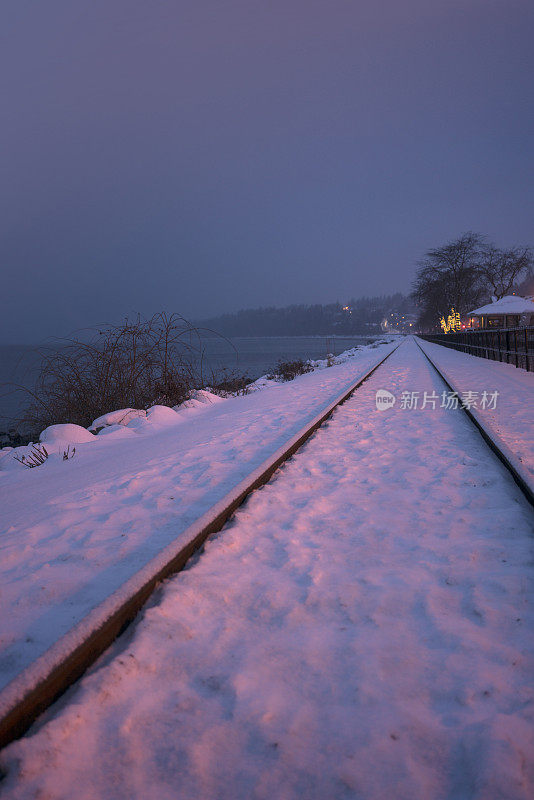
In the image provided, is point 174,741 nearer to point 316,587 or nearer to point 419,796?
point 419,796

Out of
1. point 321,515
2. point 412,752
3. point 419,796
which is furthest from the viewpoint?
point 321,515

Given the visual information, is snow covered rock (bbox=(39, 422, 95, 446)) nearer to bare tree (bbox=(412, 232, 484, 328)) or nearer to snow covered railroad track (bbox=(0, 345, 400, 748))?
snow covered railroad track (bbox=(0, 345, 400, 748))

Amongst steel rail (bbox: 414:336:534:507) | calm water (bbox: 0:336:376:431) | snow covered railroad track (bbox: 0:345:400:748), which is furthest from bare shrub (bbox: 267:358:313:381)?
snow covered railroad track (bbox: 0:345:400:748)

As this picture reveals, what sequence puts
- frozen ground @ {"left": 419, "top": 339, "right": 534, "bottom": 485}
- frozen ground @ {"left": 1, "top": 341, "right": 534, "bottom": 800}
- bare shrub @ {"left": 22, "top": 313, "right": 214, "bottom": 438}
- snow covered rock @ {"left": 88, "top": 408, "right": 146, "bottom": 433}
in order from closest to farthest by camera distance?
frozen ground @ {"left": 1, "top": 341, "right": 534, "bottom": 800} < frozen ground @ {"left": 419, "top": 339, "right": 534, "bottom": 485} < snow covered rock @ {"left": 88, "top": 408, "right": 146, "bottom": 433} < bare shrub @ {"left": 22, "top": 313, "right": 214, "bottom": 438}

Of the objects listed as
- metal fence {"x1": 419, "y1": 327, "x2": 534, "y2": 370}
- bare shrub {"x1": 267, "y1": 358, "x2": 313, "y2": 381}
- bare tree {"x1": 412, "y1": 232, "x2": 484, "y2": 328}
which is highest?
bare tree {"x1": 412, "y1": 232, "x2": 484, "y2": 328}

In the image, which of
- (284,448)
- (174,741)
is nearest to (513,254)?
(284,448)

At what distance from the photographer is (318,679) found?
5.52 ft

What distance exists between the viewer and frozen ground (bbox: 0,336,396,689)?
2.25 meters

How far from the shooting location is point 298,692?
1623 millimetres

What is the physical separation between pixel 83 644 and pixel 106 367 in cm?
843

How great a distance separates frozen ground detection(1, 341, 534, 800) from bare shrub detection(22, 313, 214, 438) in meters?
7.31

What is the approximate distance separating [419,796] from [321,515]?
6.53 feet

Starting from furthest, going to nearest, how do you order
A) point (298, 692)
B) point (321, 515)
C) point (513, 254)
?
point (513, 254), point (321, 515), point (298, 692)

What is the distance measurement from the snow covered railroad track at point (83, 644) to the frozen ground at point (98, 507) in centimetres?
30
